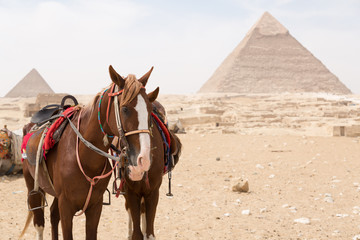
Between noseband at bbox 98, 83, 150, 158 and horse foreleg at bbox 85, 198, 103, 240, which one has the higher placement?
noseband at bbox 98, 83, 150, 158

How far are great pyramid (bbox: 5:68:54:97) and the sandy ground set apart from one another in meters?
110

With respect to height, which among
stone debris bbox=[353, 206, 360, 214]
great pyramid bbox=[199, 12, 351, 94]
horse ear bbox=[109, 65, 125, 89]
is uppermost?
great pyramid bbox=[199, 12, 351, 94]

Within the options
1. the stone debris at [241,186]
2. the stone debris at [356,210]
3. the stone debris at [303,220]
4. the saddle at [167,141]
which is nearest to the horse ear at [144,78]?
the saddle at [167,141]

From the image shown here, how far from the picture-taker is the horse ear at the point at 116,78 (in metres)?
2.25

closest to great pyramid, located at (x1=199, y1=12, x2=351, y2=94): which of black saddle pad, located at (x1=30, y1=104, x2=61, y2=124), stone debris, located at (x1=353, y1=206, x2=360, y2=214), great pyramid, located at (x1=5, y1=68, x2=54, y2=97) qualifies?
great pyramid, located at (x1=5, y1=68, x2=54, y2=97)

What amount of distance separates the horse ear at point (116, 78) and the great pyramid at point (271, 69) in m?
149

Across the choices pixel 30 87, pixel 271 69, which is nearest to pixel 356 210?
pixel 30 87

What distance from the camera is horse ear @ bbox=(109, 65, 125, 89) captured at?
88.4 inches

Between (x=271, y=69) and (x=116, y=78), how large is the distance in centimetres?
17102

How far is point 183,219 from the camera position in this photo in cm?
479

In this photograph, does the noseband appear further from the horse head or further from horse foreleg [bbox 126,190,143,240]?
horse foreleg [bbox 126,190,143,240]

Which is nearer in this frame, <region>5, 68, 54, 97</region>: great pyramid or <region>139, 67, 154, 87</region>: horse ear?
<region>139, 67, 154, 87</region>: horse ear

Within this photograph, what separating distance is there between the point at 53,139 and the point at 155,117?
975mm

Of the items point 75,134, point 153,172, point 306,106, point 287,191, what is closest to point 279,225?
point 287,191
